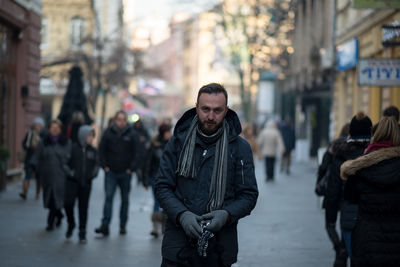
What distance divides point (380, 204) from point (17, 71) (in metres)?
16.6

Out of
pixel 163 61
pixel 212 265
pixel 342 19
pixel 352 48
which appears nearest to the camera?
pixel 212 265

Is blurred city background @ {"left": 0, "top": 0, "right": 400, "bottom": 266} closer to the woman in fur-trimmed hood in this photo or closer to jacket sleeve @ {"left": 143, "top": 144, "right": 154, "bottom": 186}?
jacket sleeve @ {"left": 143, "top": 144, "right": 154, "bottom": 186}

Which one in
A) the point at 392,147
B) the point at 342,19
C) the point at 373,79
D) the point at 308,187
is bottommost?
the point at 308,187

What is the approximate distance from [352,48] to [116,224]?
10.8 metres

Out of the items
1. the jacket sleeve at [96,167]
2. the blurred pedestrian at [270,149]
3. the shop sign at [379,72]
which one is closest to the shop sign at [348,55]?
the blurred pedestrian at [270,149]

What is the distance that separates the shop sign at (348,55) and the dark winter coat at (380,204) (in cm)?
1519

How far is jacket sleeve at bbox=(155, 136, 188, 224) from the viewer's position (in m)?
4.66

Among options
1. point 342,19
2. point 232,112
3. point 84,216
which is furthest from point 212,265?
point 342,19

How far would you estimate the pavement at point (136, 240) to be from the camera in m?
9.55

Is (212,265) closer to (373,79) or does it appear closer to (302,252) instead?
(302,252)

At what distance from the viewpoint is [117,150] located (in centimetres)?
1205

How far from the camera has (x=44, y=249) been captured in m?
10.2

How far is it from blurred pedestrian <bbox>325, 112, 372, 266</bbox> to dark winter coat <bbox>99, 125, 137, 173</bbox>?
440 cm

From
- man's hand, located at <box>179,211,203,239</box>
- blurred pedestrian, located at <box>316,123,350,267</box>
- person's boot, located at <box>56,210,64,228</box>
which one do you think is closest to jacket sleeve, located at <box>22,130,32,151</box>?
person's boot, located at <box>56,210,64,228</box>
